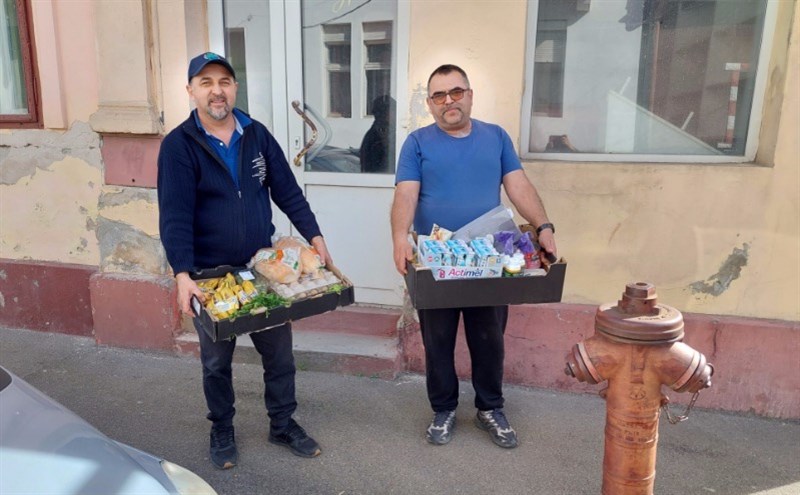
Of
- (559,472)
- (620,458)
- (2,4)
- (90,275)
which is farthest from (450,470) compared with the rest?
(2,4)

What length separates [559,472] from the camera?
305 centimetres

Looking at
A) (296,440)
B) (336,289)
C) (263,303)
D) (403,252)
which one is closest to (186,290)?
(263,303)

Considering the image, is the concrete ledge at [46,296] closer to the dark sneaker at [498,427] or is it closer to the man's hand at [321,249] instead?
the man's hand at [321,249]

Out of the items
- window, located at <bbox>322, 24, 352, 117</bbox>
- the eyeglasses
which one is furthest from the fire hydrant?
window, located at <bbox>322, 24, 352, 117</bbox>

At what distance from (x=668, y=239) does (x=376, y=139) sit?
2.01 meters

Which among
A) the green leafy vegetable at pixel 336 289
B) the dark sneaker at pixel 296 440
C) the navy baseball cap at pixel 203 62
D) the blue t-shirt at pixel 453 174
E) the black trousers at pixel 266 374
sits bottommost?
the dark sneaker at pixel 296 440

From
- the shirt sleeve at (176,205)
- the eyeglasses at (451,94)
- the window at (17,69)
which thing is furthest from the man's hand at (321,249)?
the window at (17,69)

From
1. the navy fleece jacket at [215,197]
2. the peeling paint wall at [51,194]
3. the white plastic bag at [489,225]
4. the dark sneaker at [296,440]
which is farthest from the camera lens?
the peeling paint wall at [51,194]

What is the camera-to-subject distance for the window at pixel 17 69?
4609 millimetres

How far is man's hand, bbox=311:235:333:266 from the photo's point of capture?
292 cm

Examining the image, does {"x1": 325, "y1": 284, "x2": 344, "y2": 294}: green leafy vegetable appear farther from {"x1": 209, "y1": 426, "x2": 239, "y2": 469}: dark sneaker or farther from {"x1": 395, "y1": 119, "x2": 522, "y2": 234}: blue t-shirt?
Result: {"x1": 209, "y1": 426, "x2": 239, "y2": 469}: dark sneaker

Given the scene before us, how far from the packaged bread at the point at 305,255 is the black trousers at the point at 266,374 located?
42 centimetres

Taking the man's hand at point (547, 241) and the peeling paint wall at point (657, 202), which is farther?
the peeling paint wall at point (657, 202)

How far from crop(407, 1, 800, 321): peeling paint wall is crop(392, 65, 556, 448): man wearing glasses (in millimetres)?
692
